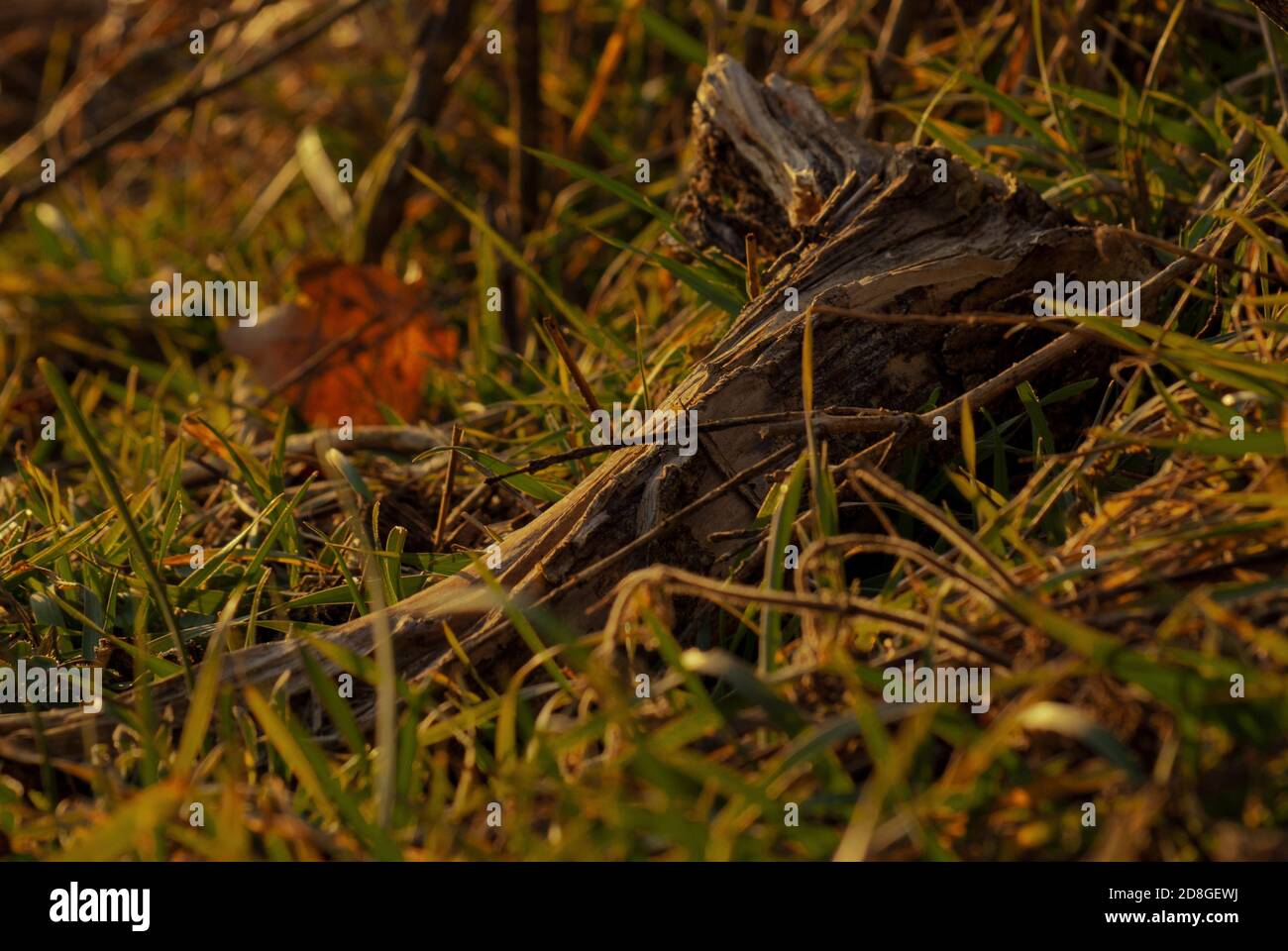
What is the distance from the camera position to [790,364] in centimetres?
175

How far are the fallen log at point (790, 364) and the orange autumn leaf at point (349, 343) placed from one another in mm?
949

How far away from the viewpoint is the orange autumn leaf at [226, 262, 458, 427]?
2.78 metres

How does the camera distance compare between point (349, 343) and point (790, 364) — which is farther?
point (349, 343)

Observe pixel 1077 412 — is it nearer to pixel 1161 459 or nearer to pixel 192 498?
pixel 1161 459

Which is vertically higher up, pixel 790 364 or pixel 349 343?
pixel 349 343

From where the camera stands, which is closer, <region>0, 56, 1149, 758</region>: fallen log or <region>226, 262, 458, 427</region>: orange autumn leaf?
<region>0, 56, 1149, 758</region>: fallen log

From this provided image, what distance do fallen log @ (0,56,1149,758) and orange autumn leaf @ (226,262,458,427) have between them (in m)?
0.95

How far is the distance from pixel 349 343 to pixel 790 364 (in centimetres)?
132

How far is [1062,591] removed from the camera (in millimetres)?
1373

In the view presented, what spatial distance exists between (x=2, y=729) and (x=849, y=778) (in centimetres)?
96

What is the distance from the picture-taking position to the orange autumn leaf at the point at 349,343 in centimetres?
278

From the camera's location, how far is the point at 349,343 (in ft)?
9.12

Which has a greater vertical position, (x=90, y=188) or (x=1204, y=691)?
(x=90, y=188)
